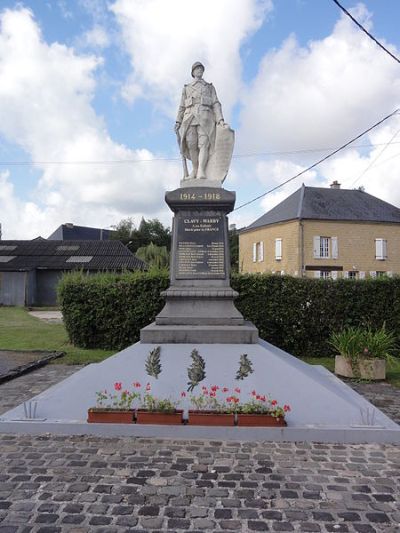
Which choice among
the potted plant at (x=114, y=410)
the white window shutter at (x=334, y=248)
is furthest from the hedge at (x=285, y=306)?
the white window shutter at (x=334, y=248)

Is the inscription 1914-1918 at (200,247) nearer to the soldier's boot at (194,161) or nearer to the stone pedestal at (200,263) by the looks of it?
the stone pedestal at (200,263)

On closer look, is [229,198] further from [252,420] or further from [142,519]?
[142,519]

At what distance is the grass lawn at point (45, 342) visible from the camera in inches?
410

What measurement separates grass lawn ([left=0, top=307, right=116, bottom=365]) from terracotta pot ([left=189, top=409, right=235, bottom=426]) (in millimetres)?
5643

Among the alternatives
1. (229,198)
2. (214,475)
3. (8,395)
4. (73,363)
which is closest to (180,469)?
(214,475)

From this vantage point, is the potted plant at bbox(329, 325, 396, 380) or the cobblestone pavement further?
the potted plant at bbox(329, 325, 396, 380)

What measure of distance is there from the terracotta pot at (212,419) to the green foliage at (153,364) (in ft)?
3.08

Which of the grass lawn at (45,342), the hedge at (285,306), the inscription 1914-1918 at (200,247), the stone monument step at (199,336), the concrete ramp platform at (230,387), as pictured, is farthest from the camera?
the hedge at (285,306)

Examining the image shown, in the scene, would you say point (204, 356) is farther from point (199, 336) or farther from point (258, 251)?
point (258, 251)

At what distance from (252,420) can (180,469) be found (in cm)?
112

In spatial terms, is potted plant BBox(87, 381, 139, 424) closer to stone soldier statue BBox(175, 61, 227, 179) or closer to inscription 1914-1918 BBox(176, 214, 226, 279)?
inscription 1914-1918 BBox(176, 214, 226, 279)

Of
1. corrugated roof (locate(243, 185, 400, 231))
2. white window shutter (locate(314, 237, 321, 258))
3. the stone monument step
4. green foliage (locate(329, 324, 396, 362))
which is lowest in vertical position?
green foliage (locate(329, 324, 396, 362))

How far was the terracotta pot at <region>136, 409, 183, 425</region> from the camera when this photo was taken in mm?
4812

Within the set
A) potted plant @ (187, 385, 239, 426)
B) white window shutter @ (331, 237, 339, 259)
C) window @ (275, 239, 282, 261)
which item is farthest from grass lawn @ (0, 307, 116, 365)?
white window shutter @ (331, 237, 339, 259)
